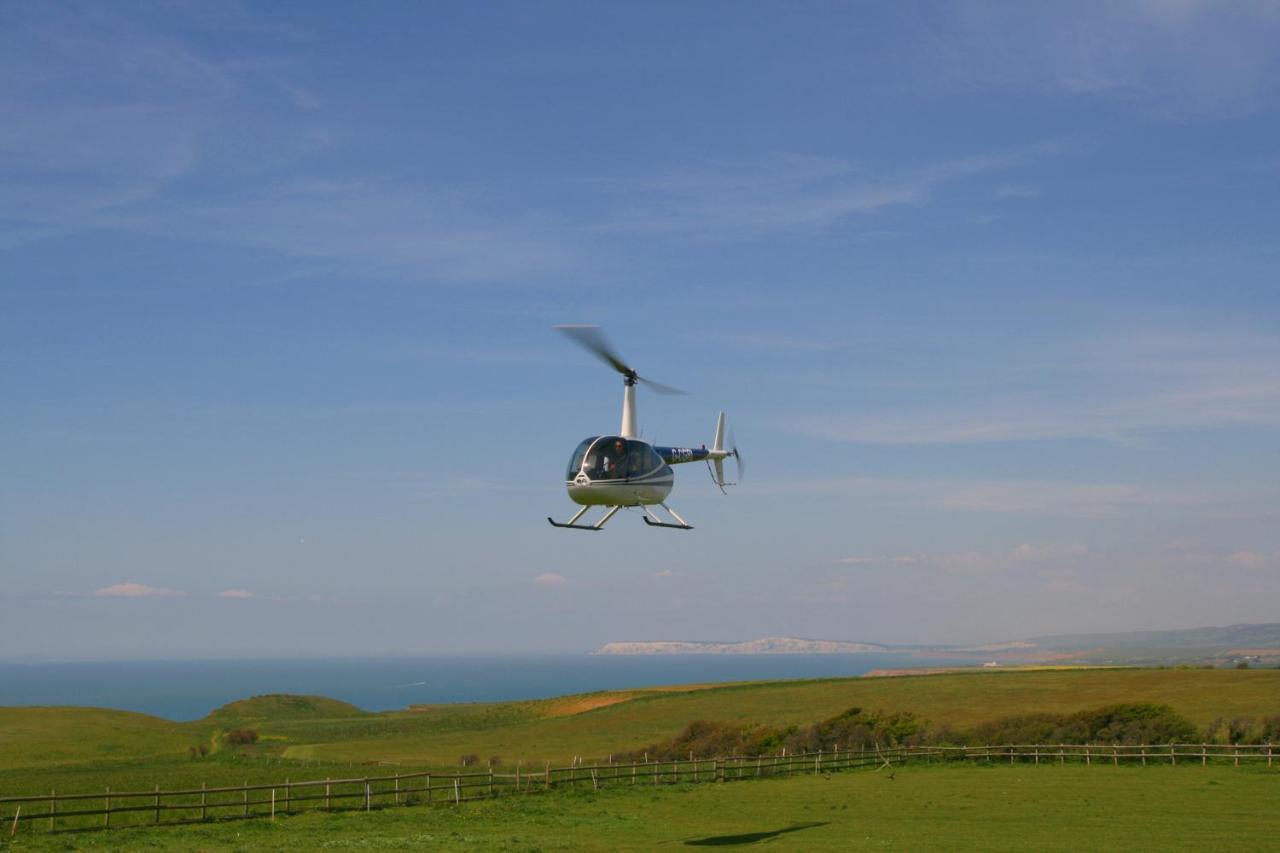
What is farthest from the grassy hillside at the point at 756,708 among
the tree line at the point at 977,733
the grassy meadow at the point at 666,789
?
the tree line at the point at 977,733

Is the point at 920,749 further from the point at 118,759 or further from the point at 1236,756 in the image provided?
the point at 118,759

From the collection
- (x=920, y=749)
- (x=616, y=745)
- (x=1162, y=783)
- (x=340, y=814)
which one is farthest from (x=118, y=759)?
(x=1162, y=783)

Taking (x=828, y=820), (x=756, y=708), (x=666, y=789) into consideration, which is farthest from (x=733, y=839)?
(x=756, y=708)

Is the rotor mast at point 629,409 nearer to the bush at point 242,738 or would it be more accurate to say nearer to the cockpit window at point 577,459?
the cockpit window at point 577,459

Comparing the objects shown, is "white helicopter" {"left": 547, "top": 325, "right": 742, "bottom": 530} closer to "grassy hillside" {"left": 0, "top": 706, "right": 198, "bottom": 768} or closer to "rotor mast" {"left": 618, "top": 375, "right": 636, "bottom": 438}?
"rotor mast" {"left": 618, "top": 375, "right": 636, "bottom": 438}

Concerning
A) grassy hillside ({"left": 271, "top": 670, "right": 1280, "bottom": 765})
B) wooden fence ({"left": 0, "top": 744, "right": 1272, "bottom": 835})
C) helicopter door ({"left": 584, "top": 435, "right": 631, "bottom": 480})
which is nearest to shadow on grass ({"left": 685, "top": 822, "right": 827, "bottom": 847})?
helicopter door ({"left": 584, "top": 435, "right": 631, "bottom": 480})

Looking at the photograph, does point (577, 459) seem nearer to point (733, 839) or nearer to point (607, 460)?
point (607, 460)
